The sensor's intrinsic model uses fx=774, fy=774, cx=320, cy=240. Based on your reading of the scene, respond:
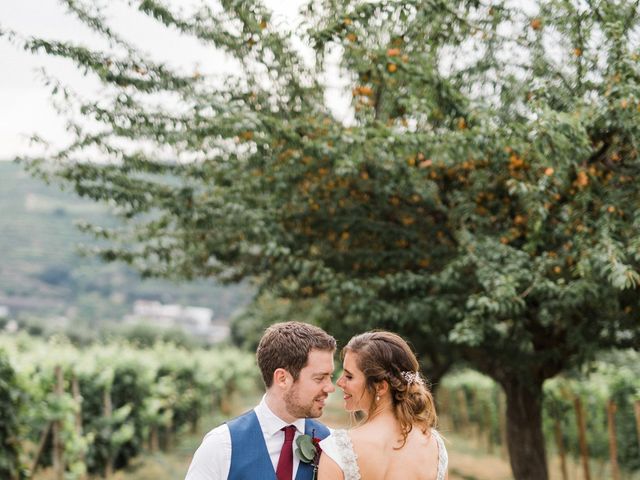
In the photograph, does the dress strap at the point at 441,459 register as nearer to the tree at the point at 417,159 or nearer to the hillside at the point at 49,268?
the tree at the point at 417,159

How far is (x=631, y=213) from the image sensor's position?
23.1ft

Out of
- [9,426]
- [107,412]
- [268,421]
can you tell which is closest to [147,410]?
[107,412]

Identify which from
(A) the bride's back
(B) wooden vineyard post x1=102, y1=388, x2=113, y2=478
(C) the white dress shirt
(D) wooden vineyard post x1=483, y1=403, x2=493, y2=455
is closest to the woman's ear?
(A) the bride's back

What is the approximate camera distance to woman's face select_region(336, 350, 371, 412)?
125 inches

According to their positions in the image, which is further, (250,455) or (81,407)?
(81,407)

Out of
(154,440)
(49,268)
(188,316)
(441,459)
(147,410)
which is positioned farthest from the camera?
(188,316)

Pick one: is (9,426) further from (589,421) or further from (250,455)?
(589,421)

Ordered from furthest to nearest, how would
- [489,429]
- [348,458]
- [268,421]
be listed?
[489,429]
[268,421]
[348,458]

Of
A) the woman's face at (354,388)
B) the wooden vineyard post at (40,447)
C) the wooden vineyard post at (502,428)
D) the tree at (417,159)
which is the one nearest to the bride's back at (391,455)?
the woman's face at (354,388)

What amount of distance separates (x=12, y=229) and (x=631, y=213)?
331 ft

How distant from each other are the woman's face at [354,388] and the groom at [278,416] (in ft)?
0.32

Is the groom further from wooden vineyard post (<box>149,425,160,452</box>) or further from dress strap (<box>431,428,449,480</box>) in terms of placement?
wooden vineyard post (<box>149,425,160,452</box>)

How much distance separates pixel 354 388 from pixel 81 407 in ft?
34.3

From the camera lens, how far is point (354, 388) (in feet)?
10.4
